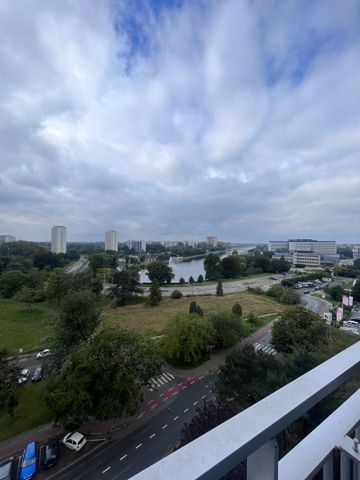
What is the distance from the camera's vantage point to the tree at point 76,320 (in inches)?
365

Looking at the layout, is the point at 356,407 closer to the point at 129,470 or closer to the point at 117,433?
the point at 129,470

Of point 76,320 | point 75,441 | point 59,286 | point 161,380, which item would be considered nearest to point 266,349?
point 161,380

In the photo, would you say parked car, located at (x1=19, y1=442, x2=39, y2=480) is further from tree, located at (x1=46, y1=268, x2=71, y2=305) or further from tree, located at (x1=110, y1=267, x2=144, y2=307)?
tree, located at (x1=110, y1=267, x2=144, y2=307)

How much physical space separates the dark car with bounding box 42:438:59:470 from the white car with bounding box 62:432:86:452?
217mm

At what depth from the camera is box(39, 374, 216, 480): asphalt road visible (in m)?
5.38

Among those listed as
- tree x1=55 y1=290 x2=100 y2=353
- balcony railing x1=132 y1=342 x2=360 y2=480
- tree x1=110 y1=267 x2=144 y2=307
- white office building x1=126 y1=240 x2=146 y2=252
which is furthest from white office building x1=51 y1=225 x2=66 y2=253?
balcony railing x1=132 y1=342 x2=360 y2=480

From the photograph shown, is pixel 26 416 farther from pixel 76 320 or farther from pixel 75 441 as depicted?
pixel 76 320

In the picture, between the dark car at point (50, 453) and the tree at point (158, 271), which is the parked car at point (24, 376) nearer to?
the dark car at point (50, 453)

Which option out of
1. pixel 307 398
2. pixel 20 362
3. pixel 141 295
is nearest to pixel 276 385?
pixel 307 398

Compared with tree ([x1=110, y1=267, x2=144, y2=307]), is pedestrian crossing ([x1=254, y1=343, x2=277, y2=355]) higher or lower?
lower

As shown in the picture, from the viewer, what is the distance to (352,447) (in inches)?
30.0

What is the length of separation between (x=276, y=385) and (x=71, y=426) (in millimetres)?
5223

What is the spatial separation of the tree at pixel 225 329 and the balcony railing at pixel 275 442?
35.2 ft

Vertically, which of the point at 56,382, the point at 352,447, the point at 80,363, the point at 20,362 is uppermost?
the point at 352,447
